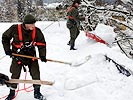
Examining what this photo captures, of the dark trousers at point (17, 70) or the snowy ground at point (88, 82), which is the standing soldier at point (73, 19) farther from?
the dark trousers at point (17, 70)

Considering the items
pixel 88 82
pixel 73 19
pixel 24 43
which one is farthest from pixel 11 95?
pixel 73 19

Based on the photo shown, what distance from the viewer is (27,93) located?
6.71 metres

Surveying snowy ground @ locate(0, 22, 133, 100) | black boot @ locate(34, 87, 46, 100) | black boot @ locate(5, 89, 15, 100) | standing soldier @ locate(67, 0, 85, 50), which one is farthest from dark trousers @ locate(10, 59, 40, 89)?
standing soldier @ locate(67, 0, 85, 50)

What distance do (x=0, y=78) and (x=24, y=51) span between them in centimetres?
77

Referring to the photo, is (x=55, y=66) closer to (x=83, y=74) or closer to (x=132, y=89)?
(x=83, y=74)

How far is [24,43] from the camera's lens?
237 inches

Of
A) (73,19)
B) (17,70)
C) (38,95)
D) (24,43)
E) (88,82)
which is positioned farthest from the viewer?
(73,19)

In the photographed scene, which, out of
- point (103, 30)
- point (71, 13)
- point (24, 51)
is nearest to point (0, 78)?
point (24, 51)

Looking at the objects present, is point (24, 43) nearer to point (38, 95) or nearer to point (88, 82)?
point (38, 95)

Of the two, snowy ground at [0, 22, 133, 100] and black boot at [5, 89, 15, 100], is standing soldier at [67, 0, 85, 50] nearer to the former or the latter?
snowy ground at [0, 22, 133, 100]

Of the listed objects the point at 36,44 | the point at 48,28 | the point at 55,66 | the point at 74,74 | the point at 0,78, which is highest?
the point at 36,44

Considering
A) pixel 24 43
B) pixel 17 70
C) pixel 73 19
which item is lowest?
pixel 73 19

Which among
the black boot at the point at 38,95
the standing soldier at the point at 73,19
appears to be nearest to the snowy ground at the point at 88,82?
the black boot at the point at 38,95

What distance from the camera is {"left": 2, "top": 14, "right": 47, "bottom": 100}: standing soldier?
5.89 metres
